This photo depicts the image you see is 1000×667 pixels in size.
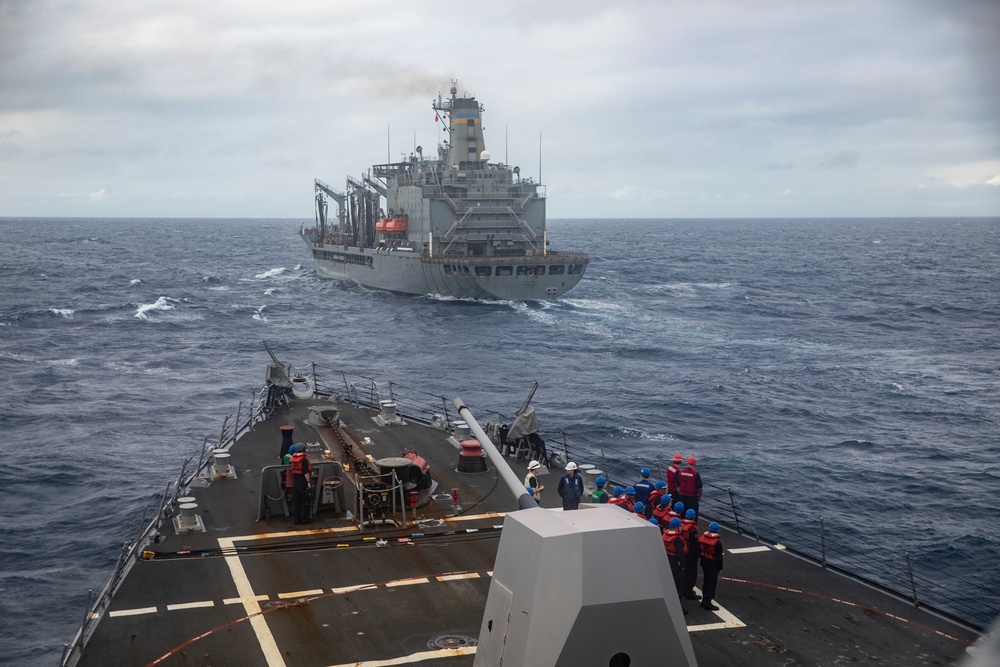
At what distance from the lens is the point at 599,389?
44156mm

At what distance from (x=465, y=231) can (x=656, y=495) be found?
209ft

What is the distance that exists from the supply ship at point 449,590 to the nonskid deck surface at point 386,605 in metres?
0.04

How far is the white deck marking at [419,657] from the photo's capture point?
38.5 feet

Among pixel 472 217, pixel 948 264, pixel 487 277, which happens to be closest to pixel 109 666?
pixel 487 277

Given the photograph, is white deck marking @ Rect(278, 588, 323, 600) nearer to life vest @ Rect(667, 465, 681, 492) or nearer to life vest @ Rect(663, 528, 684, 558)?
life vest @ Rect(663, 528, 684, 558)

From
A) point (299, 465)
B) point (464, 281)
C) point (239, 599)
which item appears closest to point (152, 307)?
point (464, 281)

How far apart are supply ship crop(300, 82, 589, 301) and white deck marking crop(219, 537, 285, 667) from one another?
2301 inches

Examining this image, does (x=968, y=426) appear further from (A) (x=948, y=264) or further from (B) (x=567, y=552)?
(A) (x=948, y=264)

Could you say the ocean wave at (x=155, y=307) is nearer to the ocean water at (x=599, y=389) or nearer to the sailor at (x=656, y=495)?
the ocean water at (x=599, y=389)

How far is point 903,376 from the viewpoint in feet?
149

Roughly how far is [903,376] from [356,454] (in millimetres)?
33569


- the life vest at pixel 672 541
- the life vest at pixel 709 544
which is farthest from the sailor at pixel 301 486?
the life vest at pixel 709 544

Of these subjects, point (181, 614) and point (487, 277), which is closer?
point (181, 614)

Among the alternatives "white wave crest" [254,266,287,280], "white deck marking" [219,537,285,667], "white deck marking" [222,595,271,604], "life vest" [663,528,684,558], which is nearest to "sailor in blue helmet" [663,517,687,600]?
"life vest" [663,528,684,558]
